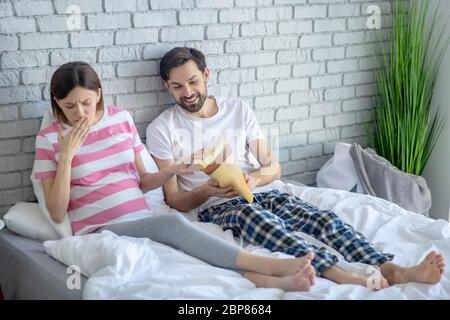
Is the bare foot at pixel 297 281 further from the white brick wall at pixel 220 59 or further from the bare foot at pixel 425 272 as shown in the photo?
the white brick wall at pixel 220 59

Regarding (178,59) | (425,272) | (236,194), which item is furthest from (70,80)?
(425,272)

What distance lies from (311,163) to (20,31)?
1.64 meters

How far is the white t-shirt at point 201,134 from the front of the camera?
114 inches

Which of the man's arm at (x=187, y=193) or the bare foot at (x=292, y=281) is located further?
the man's arm at (x=187, y=193)

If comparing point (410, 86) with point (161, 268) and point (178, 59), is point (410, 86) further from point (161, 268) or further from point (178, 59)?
point (161, 268)

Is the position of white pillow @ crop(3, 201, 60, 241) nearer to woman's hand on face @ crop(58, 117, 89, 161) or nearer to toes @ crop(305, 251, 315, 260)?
woman's hand on face @ crop(58, 117, 89, 161)

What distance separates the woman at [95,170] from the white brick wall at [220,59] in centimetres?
18

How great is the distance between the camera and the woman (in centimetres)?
242

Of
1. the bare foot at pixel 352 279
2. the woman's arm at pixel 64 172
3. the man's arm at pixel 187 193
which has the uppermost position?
the woman's arm at pixel 64 172

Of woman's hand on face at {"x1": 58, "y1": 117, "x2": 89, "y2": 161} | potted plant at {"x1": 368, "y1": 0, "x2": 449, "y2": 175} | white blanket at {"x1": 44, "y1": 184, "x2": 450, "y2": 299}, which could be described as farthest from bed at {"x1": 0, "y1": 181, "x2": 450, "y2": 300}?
potted plant at {"x1": 368, "y1": 0, "x2": 449, "y2": 175}

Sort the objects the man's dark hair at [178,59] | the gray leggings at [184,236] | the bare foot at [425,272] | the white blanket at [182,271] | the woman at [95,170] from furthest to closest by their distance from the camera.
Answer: the man's dark hair at [178,59] < the woman at [95,170] < the gray leggings at [184,236] < the bare foot at [425,272] < the white blanket at [182,271]

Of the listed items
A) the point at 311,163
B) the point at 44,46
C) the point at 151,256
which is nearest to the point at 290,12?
the point at 311,163

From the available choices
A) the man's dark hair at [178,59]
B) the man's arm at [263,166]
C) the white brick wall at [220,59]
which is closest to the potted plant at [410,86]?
the white brick wall at [220,59]

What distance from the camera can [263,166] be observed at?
2.99 meters
